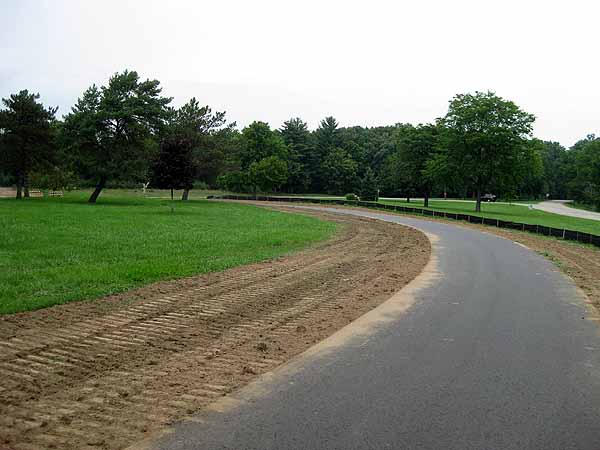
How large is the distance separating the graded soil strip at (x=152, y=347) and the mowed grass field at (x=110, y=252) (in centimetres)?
101

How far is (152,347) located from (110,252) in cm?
942

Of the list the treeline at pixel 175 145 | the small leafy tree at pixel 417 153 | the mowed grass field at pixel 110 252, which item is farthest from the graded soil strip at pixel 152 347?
the small leafy tree at pixel 417 153

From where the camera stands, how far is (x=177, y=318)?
8820mm

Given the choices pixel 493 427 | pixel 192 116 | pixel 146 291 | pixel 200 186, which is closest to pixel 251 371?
pixel 493 427

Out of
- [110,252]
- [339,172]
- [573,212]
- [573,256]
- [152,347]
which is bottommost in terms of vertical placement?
[152,347]

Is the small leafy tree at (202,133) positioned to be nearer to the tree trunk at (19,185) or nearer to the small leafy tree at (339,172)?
the tree trunk at (19,185)

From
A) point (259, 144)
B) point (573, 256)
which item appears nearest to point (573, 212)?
point (259, 144)

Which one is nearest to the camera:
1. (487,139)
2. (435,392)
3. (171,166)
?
(435,392)

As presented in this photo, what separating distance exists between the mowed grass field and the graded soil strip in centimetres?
101

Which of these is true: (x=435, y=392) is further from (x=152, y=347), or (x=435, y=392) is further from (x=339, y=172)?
(x=339, y=172)

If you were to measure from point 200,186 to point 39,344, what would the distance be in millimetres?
89948

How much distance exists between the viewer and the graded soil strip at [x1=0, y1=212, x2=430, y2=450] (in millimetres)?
4969

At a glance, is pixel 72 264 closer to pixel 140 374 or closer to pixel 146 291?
pixel 146 291

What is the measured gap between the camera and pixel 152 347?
723 cm
